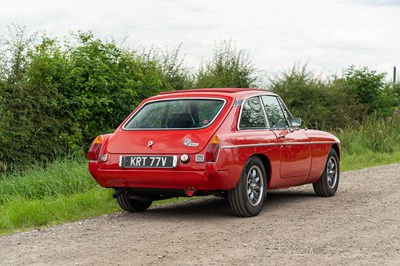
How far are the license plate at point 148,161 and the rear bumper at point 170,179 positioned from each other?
58 mm

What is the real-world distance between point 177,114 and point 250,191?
4.37 ft

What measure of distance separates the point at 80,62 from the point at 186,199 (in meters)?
6.21

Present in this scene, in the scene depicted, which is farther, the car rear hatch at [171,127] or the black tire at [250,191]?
the black tire at [250,191]

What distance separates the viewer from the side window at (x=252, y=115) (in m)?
9.44

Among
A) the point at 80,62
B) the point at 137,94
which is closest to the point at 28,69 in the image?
the point at 80,62

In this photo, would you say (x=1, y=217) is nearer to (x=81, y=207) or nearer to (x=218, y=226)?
(x=81, y=207)

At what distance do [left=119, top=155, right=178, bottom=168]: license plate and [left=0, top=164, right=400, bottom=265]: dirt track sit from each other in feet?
2.30

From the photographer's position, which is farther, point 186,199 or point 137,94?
point 137,94

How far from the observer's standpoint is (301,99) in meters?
25.5

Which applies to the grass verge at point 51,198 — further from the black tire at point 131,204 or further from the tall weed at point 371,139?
the tall weed at point 371,139

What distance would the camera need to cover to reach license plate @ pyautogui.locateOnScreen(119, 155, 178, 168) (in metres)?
8.70

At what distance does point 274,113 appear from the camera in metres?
10.3

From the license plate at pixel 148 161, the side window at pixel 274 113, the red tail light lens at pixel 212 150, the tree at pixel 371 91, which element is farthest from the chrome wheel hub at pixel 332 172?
the tree at pixel 371 91

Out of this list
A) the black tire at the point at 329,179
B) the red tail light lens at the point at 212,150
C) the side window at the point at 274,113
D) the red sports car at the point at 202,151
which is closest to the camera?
the red tail light lens at the point at 212,150
